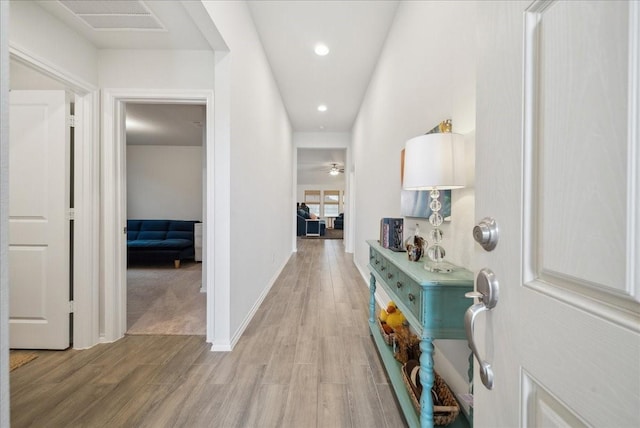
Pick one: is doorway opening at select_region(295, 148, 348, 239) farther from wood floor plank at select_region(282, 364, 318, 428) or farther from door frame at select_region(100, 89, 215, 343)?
wood floor plank at select_region(282, 364, 318, 428)

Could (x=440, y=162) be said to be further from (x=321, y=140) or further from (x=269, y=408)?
(x=321, y=140)

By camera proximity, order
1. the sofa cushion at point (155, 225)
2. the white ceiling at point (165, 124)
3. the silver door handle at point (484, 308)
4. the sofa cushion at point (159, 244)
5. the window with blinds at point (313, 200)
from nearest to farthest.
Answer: the silver door handle at point (484, 308)
the white ceiling at point (165, 124)
the sofa cushion at point (159, 244)
the sofa cushion at point (155, 225)
the window with blinds at point (313, 200)

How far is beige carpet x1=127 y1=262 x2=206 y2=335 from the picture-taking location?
241 centimetres

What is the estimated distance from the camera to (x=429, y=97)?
168cm

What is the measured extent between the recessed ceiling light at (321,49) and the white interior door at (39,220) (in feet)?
7.95

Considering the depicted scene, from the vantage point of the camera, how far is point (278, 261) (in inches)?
167

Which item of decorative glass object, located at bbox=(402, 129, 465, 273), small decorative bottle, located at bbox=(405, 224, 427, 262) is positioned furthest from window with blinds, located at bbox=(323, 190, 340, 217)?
decorative glass object, located at bbox=(402, 129, 465, 273)

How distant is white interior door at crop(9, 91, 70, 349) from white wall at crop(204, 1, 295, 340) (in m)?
1.30

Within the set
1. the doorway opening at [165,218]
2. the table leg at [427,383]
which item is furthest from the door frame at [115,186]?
the table leg at [427,383]

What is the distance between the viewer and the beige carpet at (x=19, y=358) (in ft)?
5.90

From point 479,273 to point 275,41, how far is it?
3.23m

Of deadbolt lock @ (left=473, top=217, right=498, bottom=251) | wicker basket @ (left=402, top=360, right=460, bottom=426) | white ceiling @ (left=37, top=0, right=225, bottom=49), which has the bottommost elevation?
wicker basket @ (left=402, top=360, right=460, bottom=426)

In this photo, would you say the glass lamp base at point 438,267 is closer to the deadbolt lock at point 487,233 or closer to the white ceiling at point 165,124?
the deadbolt lock at point 487,233

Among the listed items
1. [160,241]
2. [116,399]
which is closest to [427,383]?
[116,399]
